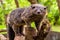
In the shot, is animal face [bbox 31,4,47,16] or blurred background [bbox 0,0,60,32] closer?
animal face [bbox 31,4,47,16]

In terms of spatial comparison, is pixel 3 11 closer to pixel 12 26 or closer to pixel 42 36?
pixel 12 26

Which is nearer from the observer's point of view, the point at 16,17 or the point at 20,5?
the point at 16,17

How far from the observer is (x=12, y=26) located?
8.09 ft

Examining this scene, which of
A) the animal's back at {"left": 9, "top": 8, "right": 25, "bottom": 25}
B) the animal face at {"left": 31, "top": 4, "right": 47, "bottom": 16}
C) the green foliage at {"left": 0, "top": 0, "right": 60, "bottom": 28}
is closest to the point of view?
the animal face at {"left": 31, "top": 4, "right": 47, "bottom": 16}

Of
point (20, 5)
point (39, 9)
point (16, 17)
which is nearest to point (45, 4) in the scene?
point (20, 5)

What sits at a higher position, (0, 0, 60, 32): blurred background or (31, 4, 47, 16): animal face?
(31, 4, 47, 16): animal face

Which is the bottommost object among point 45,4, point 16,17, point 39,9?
point 45,4

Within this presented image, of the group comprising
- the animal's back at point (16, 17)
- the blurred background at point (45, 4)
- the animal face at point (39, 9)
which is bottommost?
the blurred background at point (45, 4)

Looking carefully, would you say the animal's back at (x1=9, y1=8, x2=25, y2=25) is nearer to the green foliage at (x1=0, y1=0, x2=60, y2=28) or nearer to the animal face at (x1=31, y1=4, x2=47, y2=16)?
the animal face at (x1=31, y1=4, x2=47, y2=16)

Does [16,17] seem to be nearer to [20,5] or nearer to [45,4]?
[20,5]

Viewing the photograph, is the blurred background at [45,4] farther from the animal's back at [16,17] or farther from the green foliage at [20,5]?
the animal's back at [16,17]

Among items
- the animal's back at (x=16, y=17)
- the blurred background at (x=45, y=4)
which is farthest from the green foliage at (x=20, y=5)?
the animal's back at (x=16, y=17)

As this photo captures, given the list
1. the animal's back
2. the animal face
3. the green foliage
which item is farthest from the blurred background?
the animal face

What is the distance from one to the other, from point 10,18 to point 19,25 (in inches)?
5.9
